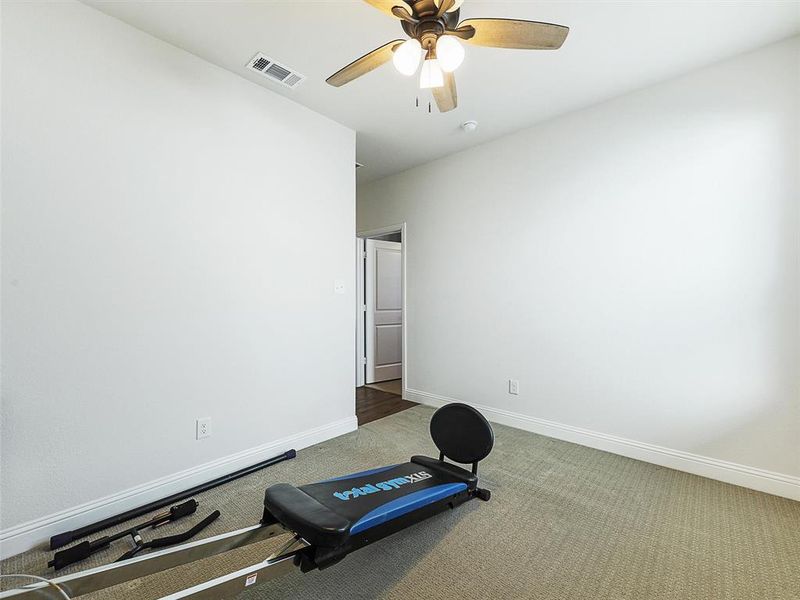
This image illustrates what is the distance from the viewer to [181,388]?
219cm

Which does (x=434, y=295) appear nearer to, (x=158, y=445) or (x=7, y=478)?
(x=158, y=445)

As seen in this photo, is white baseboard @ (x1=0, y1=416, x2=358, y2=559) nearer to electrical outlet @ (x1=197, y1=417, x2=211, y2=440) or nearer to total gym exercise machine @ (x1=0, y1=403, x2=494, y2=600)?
electrical outlet @ (x1=197, y1=417, x2=211, y2=440)

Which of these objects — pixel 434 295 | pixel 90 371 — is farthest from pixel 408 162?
pixel 90 371

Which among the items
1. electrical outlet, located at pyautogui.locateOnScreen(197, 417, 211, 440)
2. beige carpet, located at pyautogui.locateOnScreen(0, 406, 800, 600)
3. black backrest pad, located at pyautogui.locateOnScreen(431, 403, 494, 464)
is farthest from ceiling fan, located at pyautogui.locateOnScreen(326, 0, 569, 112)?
electrical outlet, located at pyautogui.locateOnScreen(197, 417, 211, 440)

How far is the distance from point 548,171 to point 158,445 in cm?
347

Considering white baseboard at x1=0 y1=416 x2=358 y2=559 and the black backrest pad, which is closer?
white baseboard at x1=0 y1=416 x2=358 y2=559

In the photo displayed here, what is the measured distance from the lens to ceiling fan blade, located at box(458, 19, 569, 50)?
141 cm

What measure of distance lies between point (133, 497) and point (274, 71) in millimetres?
2715

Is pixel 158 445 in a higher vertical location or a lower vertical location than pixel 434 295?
lower

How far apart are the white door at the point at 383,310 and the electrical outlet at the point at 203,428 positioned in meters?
2.79

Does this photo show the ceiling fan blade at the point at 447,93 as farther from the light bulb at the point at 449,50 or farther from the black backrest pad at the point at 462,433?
the black backrest pad at the point at 462,433

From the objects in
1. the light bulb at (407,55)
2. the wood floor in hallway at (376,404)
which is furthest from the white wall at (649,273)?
the light bulb at (407,55)

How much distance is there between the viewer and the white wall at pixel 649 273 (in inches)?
85.5

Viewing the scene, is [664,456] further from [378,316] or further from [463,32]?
[378,316]
